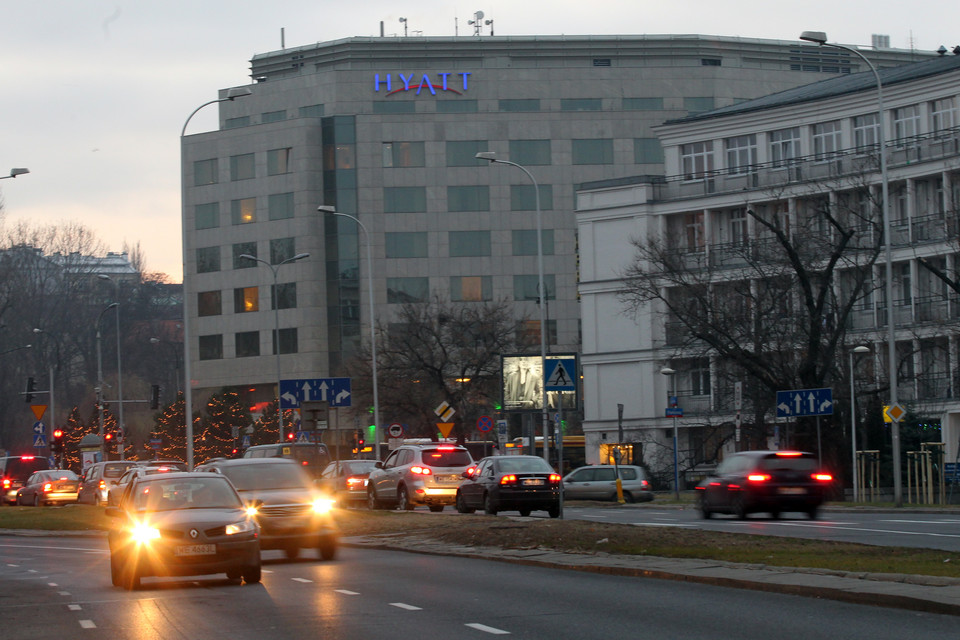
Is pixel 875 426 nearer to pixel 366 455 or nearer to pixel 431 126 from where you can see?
pixel 366 455

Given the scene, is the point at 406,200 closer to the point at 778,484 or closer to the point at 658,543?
the point at 778,484

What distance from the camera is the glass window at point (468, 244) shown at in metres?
92.7

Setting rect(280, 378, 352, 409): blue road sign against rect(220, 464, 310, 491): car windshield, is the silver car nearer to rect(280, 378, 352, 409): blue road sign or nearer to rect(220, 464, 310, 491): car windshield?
rect(280, 378, 352, 409): blue road sign

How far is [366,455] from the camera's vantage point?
79.2 m

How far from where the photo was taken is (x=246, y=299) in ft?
309

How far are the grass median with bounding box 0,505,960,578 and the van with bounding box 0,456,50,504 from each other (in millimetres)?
31149

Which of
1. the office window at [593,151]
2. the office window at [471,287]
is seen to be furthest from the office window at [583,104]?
the office window at [471,287]

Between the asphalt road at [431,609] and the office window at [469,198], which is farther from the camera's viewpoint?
the office window at [469,198]

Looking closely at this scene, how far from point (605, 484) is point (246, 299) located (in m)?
51.5

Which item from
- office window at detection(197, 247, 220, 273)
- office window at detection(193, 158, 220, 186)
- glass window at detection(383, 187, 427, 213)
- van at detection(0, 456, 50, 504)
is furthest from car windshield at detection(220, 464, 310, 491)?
office window at detection(193, 158, 220, 186)

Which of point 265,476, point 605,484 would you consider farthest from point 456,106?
point 265,476

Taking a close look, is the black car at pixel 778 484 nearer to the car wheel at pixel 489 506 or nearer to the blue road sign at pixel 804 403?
the car wheel at pixel 489 506

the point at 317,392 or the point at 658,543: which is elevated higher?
the point at 317,392

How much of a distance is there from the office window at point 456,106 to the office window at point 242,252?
50.5 feet
